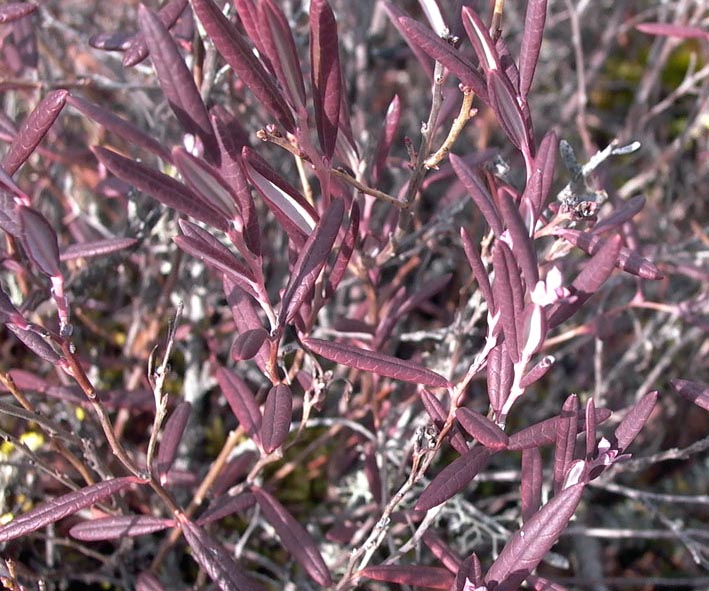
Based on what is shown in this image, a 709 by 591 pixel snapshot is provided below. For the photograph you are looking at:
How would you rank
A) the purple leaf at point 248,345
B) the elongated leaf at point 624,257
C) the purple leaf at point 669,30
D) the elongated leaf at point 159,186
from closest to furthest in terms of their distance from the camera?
the elongated leaf at point 159,186 → the purple leaf at point 248,345 → the elongated leaf at point 624,257 → the purple leaf at point 669,30

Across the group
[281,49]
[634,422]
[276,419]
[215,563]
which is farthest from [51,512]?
[634,422]

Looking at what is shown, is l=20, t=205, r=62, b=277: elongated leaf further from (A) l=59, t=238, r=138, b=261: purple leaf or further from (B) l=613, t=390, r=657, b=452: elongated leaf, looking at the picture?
(B) l=613, t=390, r=657, b=452: elongated leaf

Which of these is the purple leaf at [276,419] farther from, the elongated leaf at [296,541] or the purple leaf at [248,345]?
the elongated leaf at [296,541]

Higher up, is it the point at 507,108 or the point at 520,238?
the point at 507,108

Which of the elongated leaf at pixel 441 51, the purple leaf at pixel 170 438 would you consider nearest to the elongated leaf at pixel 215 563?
the purple leaf at pixel 170 438

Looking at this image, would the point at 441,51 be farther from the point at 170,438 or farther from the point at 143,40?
the point at 170,438

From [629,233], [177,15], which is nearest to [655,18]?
[629,233]

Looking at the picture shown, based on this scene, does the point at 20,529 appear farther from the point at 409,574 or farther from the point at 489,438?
the point at 489,438
